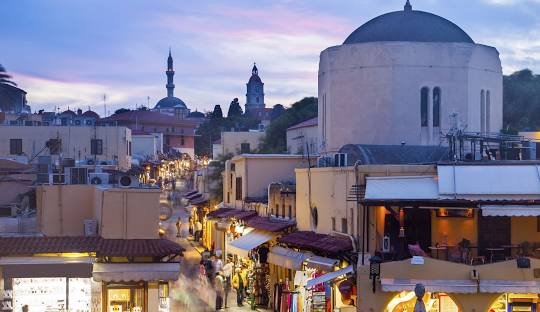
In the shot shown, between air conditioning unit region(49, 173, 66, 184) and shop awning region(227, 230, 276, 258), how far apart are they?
217 inches

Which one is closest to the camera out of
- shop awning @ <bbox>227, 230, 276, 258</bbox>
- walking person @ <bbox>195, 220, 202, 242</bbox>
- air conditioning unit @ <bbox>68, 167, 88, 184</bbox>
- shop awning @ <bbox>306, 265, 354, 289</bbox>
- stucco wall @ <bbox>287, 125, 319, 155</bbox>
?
shop awning @ <bbox>306, 265, 354, 289</bbox>

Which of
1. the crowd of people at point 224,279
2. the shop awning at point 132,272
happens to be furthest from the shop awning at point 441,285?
the crowd of people at point 224,279

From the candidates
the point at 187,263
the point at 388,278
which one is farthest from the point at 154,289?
the point at 187,263

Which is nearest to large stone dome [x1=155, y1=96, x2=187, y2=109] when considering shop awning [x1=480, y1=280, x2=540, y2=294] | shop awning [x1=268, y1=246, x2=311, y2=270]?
shop awning [x1=268, y1=246, x2=311, y2=270]

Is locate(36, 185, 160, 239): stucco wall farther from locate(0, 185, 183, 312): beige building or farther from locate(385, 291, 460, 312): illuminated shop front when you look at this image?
locate(385, 291, 460, 312): illuminated shop front

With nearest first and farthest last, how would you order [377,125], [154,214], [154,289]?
[154,289] < [154,214] < [377,125]

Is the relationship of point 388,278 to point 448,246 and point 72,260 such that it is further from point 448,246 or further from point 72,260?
point 72,260

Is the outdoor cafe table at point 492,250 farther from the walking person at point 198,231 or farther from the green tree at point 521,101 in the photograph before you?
the walking person at point 198,231

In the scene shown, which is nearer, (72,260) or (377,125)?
(72,260)

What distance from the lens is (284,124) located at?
227 ft

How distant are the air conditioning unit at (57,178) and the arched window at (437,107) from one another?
11848mm

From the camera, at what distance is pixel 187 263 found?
4000cm

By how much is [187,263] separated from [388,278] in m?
22.4

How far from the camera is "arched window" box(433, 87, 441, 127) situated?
3153 centimetres
